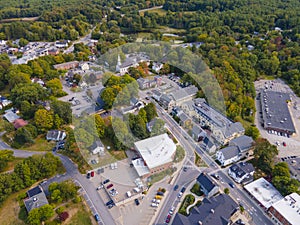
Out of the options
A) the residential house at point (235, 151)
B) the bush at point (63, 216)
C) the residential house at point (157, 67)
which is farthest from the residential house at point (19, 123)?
the residential house at point (235, 151)

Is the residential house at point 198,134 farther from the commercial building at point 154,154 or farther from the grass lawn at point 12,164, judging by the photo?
the grass lawn at point 12,164

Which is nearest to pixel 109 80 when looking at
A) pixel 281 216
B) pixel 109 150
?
pixel 109 150

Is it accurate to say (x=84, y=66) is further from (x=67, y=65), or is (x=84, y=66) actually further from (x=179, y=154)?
(x=179, y=154)

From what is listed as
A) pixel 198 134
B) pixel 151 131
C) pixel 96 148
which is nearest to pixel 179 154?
pixel 198 134

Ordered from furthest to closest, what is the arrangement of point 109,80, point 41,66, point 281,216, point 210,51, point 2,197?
point 210,51
point 41,66
point 109,80
point 2,197
point 281,216

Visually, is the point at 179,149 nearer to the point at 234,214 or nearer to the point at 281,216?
the point at 234,214

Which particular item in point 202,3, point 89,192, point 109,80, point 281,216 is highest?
point 202,3
